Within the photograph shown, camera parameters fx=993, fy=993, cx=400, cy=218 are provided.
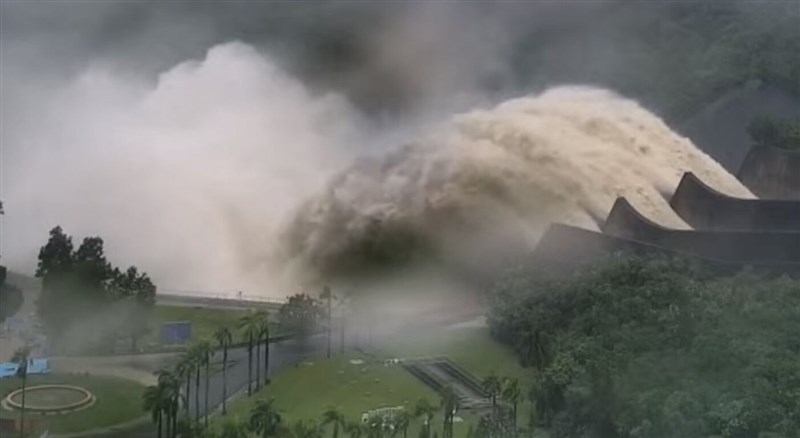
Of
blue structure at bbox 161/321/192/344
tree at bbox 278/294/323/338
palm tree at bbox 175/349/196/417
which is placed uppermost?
tree at bbox 278/294/323/338

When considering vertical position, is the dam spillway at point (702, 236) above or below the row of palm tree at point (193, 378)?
above

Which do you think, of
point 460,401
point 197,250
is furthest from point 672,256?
point 197,250

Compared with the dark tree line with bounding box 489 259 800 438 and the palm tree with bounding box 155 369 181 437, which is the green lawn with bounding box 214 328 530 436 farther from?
the palm tree with bounding box 155 369 181 437

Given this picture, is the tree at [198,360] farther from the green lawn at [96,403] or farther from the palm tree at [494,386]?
the palm tree at [494,386]

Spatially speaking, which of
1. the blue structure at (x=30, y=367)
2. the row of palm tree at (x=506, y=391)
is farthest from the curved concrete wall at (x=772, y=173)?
the blue structure at (x=30, y=367)

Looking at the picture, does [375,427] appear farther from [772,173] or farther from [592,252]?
[772,173]

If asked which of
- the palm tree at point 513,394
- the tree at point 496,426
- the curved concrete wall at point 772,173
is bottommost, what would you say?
the tree at point 496,426

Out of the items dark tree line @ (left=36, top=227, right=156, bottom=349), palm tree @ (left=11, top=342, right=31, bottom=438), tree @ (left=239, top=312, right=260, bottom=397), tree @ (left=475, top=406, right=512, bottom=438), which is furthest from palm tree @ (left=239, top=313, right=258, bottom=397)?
tree @ (left=475, top=406, right=512, bottom=438)

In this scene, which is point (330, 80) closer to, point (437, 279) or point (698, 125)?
point (698, 125)
